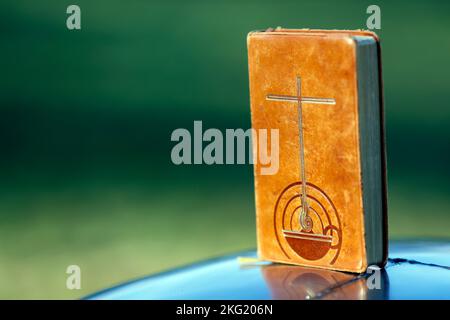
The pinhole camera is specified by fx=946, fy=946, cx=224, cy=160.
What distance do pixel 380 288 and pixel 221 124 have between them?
2873 millimetres

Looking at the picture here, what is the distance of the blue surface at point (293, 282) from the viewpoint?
1557mm

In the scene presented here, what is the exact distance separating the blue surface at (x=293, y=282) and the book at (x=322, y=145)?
52 millimetres

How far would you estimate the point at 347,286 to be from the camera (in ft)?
5.29

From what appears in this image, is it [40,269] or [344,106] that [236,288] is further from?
[40,269]

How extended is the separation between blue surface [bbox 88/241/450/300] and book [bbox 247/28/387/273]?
2.0 inches

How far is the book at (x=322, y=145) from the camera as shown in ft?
5.34

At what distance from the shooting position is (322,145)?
169cm

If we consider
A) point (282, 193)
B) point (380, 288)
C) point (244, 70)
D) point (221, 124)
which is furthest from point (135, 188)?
point (380, 288)

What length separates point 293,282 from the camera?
164 centimetres

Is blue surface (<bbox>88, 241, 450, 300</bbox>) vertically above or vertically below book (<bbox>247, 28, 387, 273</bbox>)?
below

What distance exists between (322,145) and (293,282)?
0.82 ft

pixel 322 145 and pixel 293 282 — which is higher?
→ pixel 322 145

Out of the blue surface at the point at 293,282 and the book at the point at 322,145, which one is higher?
the book at the point at 322,145

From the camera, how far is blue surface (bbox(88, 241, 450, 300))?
1.56m
